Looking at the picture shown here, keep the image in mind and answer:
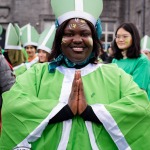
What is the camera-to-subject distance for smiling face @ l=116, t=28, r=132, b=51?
5.59 m

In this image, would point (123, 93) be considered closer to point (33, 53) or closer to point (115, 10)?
point (33, 53)

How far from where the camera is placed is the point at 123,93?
273cm

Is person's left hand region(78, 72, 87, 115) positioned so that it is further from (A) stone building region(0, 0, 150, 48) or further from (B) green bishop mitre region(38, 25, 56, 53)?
(A) stone building region(0, 0, 150, 48)

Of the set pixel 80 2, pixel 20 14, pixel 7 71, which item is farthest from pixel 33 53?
pixel 20 14

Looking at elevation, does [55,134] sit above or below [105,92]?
below

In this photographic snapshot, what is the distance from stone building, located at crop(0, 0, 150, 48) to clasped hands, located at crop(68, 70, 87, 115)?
66.4 ft

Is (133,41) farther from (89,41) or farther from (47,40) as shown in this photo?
(89,41)

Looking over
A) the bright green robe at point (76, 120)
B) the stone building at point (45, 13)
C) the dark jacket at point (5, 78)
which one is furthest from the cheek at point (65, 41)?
the stone building at point (45, 13)

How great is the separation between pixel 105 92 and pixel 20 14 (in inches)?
839

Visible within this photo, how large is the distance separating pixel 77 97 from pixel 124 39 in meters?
3.04

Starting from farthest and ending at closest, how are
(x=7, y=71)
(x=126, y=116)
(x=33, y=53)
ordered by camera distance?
(x=33, y=53), (x=7, y=71), (x=126, y=116)

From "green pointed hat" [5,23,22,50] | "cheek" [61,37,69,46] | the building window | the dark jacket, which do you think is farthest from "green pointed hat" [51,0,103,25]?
the building window

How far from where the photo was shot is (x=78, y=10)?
2824mm

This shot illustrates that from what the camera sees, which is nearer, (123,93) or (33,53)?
(123,93)
